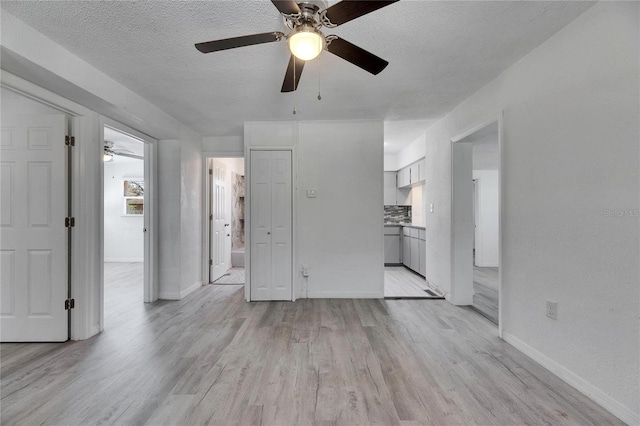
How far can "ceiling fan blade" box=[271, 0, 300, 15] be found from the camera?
1.29 metres

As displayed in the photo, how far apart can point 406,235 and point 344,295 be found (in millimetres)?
2565

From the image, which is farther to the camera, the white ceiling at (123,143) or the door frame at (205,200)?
the door frame at (205,200)

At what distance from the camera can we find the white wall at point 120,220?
6801 millimetres

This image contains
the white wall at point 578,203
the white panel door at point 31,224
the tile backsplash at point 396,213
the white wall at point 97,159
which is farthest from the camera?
Answer: the tile backsplash at point 396,213

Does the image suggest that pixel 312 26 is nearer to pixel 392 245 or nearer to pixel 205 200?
pixel 205 200

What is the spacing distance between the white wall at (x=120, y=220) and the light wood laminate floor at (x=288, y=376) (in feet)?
14.6

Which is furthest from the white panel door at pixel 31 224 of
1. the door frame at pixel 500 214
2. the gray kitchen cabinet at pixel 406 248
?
the gray kitchen cabinet at pixel 406 248

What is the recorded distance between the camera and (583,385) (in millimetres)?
1795

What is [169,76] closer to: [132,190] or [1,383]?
[1,383]

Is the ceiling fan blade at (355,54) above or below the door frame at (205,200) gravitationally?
above

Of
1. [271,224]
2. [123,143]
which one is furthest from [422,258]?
[123,143]

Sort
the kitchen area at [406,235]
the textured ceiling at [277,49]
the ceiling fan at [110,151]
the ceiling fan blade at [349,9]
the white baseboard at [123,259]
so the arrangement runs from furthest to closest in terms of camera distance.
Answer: the white baseboard at [123,259], the ceiling fan at [110,151], the kitchen area at [406,235], the textured ceiling at [277,49], the ceiling fan blade at [349,9]

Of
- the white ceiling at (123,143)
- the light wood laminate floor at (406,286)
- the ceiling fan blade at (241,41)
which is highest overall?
the white ceiling at (123,143)

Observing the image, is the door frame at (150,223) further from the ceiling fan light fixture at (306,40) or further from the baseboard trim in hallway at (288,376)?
the ceiling fan light fixture at (306,40)
